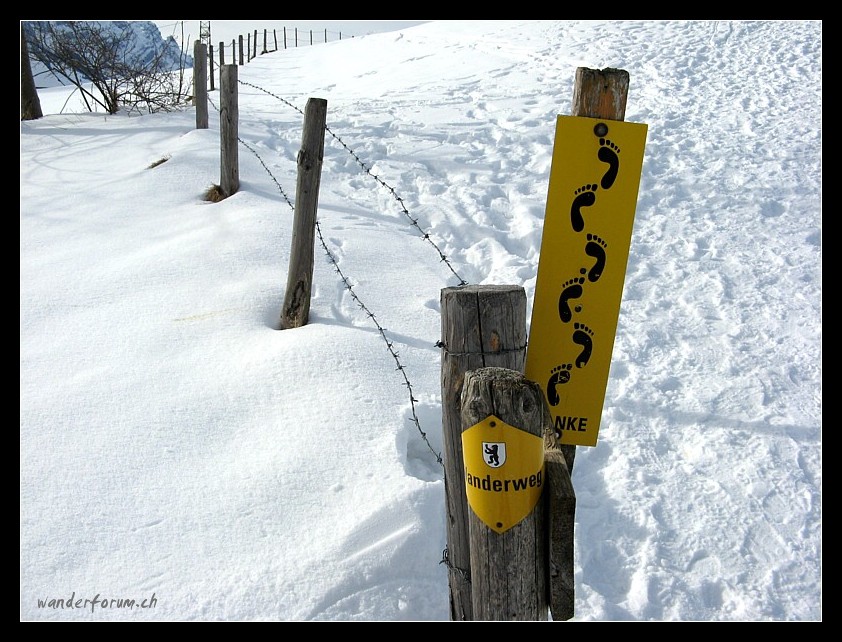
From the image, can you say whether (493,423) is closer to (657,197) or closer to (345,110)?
(657,197)

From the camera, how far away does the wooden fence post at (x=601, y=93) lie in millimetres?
2114

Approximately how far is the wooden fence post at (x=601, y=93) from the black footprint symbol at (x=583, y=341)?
2.18 feet

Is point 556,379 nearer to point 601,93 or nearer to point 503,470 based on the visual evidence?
point 503,470

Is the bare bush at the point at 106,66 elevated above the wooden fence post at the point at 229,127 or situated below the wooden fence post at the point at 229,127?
above

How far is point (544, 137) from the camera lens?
29.3 ft

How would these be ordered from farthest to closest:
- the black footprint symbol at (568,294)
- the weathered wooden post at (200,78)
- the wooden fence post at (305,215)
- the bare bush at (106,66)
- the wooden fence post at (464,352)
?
the bare bush at (106,66) < the weathered wooden post at (200,78) < the wooden fence post at (305,215) < the black footprint symbol at (568,294) < the wooden fence post at (464,352)

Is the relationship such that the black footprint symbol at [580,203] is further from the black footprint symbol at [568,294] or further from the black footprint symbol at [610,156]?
the black footprint symbol at [568,294]

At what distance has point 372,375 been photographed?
13.9ft

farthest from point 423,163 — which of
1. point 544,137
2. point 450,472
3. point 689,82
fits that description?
point 450,472

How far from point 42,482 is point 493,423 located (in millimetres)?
2809

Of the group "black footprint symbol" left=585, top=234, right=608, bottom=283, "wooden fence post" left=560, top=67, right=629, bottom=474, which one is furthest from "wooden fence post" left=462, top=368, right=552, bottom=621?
"wooden fence post" left=560, top=67, right=629, bottom=474

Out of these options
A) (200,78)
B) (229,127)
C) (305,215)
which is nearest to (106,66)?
(200,78)

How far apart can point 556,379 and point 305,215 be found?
2886 millimetres

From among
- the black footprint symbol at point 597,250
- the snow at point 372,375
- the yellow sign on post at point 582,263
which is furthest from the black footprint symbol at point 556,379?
the snow at point 372,375
